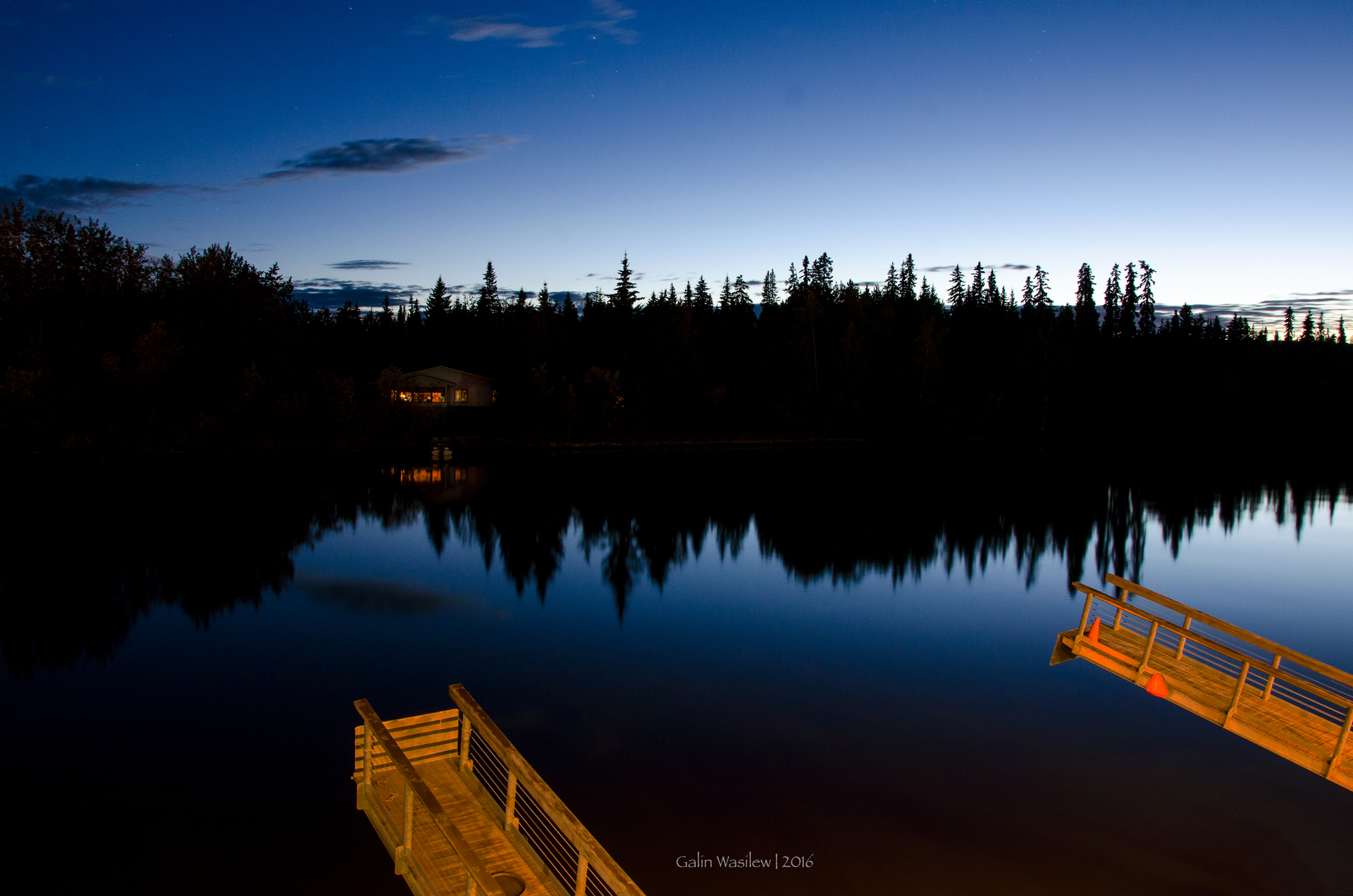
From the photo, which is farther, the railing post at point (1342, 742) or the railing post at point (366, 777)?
the railing post at point (1342, 742)

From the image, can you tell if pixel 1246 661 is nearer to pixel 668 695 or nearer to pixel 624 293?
pixel 668 695

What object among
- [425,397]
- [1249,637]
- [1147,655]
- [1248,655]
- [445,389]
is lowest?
[1248,655]

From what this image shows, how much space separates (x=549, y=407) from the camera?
6191cm

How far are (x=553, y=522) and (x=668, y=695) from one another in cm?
1770

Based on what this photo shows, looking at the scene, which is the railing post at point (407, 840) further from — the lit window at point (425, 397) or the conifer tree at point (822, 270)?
the conifer tree at point (822, 270)

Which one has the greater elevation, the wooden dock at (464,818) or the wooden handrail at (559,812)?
the wooden handrail at (559,812)

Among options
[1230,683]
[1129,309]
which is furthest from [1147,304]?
[1230,683]

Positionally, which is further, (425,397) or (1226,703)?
(425,397)

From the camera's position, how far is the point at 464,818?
721 cm

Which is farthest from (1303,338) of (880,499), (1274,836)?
(1274,836)

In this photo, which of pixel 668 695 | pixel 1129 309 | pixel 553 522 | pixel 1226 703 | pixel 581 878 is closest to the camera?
pixel 581 878

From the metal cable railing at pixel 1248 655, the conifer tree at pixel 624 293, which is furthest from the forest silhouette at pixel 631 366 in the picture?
the metal cable railing at pixel 1248 655

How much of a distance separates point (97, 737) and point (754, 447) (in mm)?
56366

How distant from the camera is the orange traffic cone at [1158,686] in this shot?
33.8ft
